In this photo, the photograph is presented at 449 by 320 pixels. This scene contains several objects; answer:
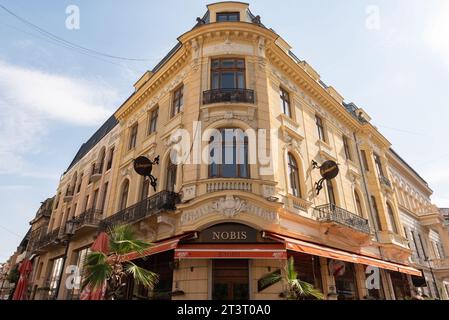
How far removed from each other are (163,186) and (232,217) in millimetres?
4450

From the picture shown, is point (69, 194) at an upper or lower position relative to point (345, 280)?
upper

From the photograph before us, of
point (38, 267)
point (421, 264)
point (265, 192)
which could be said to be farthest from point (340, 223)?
point (38, 267)

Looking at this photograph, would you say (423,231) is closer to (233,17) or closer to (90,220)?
(233,17)

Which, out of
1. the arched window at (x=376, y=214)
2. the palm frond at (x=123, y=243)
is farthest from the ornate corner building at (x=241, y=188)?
the palm frond at (x=123, y=243)

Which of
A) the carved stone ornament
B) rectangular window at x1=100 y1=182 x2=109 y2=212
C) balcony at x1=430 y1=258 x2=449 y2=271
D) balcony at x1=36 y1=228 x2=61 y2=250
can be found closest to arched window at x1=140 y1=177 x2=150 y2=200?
rectangular window at x1=100 y1=182 x2=109 y2=212

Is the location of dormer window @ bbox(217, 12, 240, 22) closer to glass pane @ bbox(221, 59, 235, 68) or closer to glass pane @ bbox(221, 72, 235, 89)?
glass pane @ bbox(221, 59, 235, 68)

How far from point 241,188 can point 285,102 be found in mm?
6408

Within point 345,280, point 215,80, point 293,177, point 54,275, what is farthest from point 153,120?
point 345,280

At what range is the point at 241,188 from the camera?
1087 centimetres

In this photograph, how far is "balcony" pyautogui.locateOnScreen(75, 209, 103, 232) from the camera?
16.2 metres

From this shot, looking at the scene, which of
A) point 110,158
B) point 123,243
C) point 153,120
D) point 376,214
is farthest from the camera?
point 110,158

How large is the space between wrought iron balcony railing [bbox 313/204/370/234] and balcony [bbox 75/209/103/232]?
468 inches

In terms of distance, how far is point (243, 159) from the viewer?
11766mm
